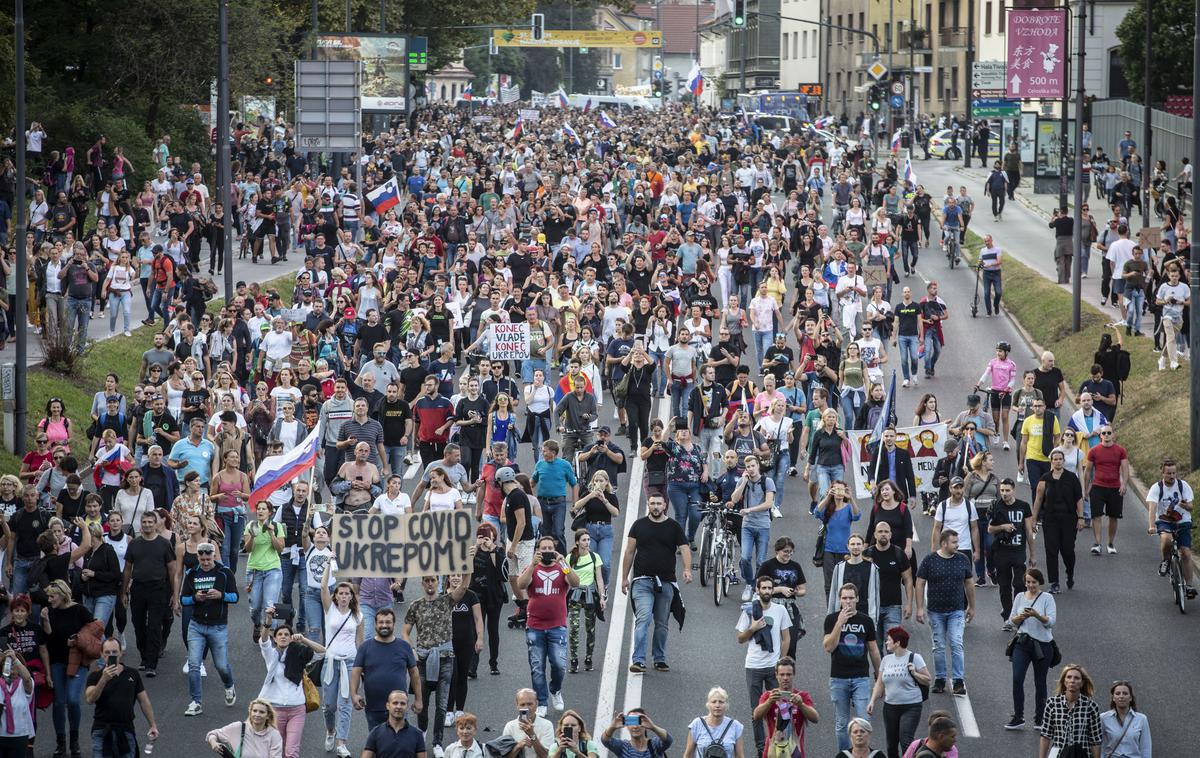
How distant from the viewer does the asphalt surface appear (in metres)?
14.0

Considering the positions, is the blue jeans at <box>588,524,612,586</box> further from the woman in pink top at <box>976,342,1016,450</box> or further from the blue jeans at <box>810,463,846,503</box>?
the woman in pink top at <box>976,342,1016,450</box>

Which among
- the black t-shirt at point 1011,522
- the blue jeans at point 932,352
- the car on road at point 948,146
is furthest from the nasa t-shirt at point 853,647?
the car on road at point 948,146

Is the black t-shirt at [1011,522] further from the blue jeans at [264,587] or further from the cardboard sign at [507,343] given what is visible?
the cardboard sign at [507,343]

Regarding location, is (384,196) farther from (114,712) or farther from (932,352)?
(114,712)

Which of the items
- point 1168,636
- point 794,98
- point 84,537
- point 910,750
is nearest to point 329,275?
point 84,537

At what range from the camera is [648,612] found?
595 inches

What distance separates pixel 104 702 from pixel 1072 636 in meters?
8.65

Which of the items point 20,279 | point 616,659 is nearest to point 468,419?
point 616,659

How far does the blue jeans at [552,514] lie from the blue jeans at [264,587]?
3088 mm

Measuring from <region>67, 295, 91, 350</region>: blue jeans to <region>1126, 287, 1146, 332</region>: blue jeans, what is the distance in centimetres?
1660

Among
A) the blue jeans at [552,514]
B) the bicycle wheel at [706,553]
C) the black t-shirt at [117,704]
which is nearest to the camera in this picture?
the black t-shirt at [117,704]

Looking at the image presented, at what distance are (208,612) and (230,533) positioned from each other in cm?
316

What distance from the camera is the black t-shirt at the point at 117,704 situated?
507 inches

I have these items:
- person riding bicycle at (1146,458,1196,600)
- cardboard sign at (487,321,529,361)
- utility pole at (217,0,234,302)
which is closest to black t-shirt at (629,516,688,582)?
person riding bicycle at (1146,458,1196,600)
